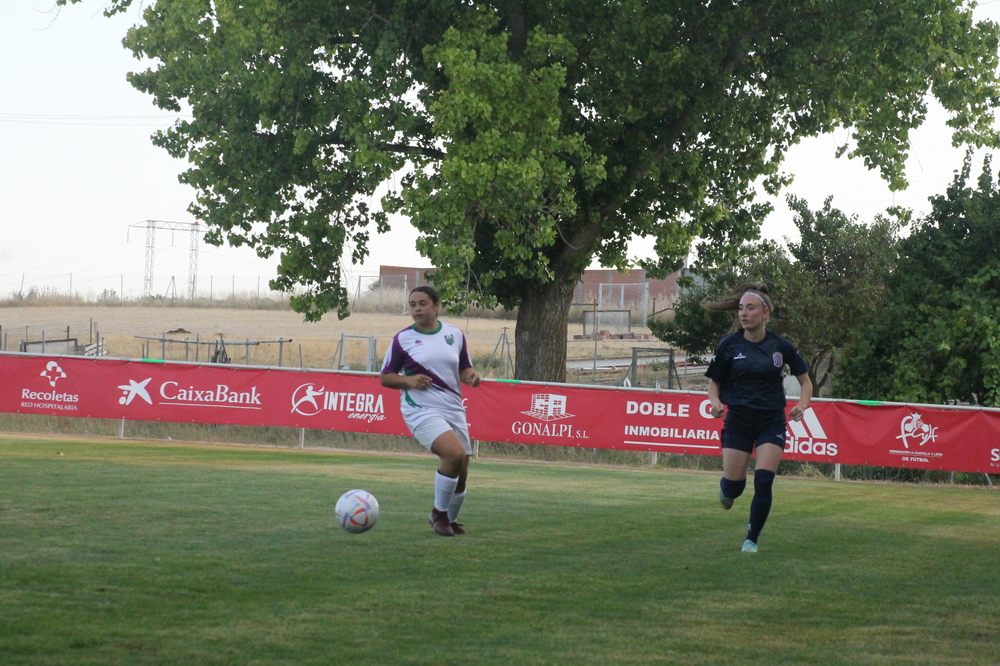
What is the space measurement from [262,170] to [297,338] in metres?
36.3

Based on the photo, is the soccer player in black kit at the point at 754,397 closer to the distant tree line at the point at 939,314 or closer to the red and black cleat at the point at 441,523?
the red and black cleat at the point at 441,523

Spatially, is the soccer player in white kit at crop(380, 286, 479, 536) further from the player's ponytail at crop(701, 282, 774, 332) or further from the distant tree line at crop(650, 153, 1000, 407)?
the distant tree line at crop(650, 153, 1000, 407)

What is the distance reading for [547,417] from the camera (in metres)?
20.9

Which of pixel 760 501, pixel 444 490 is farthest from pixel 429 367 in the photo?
pixel 760 501

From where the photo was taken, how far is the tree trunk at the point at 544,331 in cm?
2575

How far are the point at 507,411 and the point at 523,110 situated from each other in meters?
5.80

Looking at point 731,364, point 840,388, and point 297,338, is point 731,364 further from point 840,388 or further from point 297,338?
point 297,338

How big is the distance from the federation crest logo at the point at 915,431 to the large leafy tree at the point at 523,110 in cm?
735

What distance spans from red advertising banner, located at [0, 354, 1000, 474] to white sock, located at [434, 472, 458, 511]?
1165cm

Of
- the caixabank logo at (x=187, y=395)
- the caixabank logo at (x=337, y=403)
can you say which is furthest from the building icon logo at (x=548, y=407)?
the caixabank logo at (x=187, y=395)

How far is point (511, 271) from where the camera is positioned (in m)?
25.1

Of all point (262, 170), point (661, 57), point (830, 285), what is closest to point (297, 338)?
point (830, 285)

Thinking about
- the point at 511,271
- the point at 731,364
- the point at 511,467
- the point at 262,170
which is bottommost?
the point at 511,467

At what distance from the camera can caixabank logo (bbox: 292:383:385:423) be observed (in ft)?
69.8
